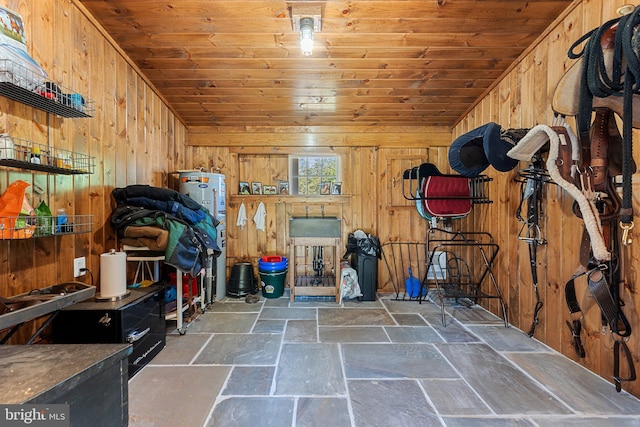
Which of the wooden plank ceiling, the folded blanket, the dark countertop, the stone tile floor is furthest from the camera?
the folded blanket

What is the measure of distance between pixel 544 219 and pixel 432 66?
1712 millimetres

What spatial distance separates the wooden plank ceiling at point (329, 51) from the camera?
2152 mm

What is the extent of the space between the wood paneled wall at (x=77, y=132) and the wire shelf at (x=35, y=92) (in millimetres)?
98

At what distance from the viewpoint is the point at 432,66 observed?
2729 mm

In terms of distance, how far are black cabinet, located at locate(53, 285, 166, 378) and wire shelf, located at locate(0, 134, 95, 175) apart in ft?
2.94

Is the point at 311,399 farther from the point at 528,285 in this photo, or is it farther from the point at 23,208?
the point at 528,285

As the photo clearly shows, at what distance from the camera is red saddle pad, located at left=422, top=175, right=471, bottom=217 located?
10.0 feet

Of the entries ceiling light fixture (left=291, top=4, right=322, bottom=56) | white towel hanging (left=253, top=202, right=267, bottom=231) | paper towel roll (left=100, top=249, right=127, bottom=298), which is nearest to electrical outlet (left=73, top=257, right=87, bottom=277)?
paper towel roll (left=100, top=249, right=127, bottom=298)

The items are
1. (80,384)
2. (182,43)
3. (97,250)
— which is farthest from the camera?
(182,43)

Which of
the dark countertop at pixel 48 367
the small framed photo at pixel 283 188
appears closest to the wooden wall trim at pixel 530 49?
the small framed photo at pixel 283 188

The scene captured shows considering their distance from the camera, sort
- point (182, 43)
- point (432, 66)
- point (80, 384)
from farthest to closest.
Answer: point (432, 66)
point (182, 43)
point (80, 384)

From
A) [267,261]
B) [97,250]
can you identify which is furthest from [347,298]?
[97,250]

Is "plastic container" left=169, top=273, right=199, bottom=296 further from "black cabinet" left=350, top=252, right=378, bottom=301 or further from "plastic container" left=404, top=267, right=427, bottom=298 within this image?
"plastic container" left=404, top=267, right=427, bottom=298

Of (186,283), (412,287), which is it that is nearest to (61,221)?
(186,283)
